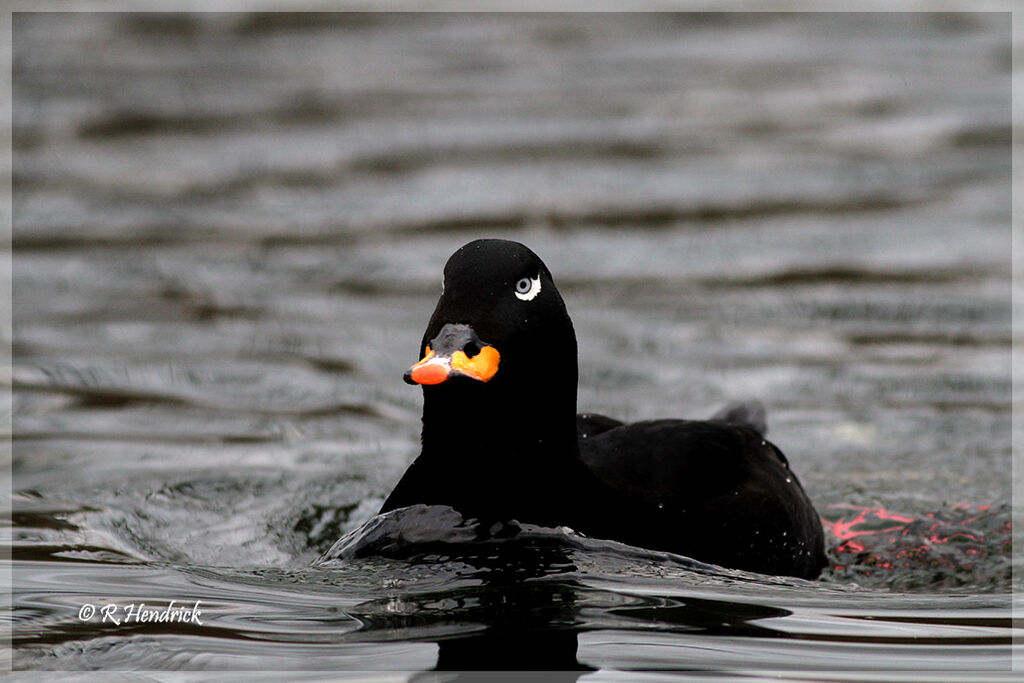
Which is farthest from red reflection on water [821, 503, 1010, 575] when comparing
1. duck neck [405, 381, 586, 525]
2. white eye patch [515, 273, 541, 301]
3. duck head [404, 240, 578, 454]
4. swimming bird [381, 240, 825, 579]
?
white eye patch [515, 273, 541, 301]

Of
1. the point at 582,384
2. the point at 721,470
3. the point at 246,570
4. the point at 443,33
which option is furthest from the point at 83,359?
the point at 443,33

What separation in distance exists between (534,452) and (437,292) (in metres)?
4.99

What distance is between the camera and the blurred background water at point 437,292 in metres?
5.44

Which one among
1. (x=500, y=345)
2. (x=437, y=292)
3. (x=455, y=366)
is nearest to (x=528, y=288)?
(x=500, y=345)

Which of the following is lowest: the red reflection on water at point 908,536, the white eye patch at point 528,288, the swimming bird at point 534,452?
the red reflection on water at point 908,536

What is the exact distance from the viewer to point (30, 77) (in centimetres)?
1511

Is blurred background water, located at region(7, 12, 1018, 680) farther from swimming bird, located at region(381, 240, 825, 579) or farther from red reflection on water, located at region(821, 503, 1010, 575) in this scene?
swimming bird, located at region(381, 240, 825, 579)

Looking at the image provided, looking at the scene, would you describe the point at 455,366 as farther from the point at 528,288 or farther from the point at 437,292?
the point at 437,292

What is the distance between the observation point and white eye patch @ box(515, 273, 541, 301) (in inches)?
213

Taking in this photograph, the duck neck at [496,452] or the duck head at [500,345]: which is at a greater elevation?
the duck head at [500,345]

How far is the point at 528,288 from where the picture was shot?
17.9ft

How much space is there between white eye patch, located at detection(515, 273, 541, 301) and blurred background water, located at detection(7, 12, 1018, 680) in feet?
2.60

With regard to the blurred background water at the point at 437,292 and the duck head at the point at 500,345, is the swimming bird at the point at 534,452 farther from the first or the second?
the blurred background water at the point at 437,292

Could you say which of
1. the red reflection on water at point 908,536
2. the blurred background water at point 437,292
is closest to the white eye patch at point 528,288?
the blurred background water at point 437,292
